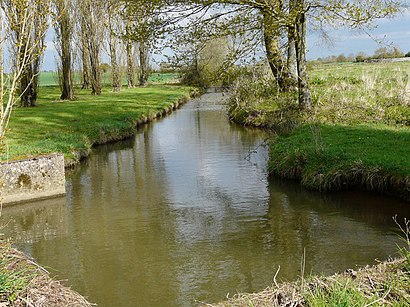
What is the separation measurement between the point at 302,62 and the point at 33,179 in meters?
9.85

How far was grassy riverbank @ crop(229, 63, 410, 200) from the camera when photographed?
1054 centimetres

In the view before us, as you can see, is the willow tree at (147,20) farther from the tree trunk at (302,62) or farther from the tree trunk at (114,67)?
the tree trunk at (114,67)

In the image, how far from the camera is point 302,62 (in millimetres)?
16906

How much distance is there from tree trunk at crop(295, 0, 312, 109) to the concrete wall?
8892 millimetres

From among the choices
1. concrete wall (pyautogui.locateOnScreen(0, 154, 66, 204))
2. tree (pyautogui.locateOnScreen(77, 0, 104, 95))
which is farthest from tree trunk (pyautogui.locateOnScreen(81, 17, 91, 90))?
concrete wall (pyautogui.locateOnScreen(0, 154, 66, 204))

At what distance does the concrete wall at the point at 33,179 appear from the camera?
10.8m

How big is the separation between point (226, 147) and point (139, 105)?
13.1 m

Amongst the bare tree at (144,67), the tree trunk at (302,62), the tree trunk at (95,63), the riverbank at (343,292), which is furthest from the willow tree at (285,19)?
the bare tree at (144,67)

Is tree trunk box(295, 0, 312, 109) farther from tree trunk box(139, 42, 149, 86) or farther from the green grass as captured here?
tree trunk box(139, 42, 149, 86)

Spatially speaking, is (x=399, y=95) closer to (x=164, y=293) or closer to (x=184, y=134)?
(x=184, y=134)

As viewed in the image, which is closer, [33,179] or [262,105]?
[33,179]

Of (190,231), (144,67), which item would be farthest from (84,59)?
(190,231)

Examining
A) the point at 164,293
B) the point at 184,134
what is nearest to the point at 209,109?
the point at 184,134

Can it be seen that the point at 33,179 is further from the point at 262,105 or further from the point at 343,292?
the point at 262,105
